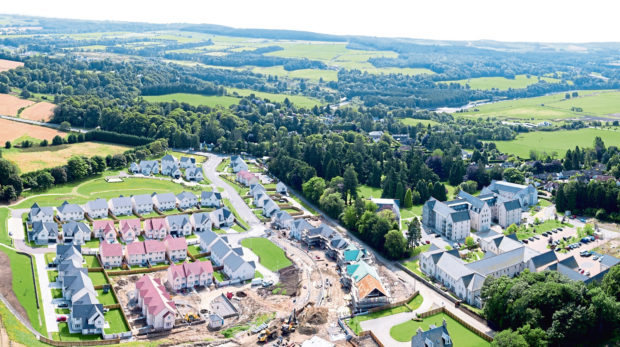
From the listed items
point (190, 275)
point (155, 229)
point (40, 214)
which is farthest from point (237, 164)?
point (190, 275)

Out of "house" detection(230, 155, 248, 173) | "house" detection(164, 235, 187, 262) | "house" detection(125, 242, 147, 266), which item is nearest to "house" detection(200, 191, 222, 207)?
"house" detection(164, 235, 187, 262)

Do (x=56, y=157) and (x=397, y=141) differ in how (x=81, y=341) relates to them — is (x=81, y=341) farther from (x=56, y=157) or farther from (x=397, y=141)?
(x=397, y=141)

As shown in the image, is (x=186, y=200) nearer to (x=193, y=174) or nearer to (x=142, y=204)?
(x=142, y=204)

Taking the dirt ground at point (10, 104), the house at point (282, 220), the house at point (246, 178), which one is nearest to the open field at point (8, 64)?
the dirt ground at point (10, 104)

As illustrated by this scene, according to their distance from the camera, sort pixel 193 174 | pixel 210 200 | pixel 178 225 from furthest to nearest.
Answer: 1. pixel 193 174
2. pixel 210 200
3. pixel 178 225

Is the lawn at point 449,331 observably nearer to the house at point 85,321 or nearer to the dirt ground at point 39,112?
the house at point 85,321

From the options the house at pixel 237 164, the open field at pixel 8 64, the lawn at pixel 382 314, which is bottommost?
the house at pixel 237 164

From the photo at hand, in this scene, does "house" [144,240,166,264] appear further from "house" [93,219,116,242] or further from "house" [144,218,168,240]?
"house" [144,218,168,240]

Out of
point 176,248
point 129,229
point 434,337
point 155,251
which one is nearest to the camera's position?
point 434,337
